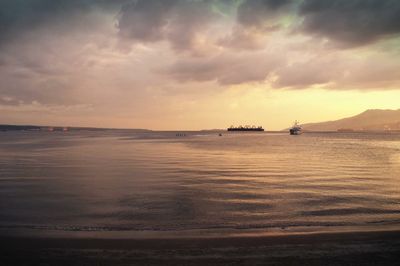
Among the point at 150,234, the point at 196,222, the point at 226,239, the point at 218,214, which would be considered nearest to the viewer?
the point at 226,239

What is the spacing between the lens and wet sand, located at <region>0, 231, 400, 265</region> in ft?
32.6

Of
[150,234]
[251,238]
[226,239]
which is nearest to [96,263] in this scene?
[150,234]

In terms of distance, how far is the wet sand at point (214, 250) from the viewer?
9930 mm

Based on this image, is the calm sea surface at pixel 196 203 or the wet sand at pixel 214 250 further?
the calm sea surface at pixel 196 203

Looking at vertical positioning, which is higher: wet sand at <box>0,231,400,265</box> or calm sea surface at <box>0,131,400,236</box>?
wet sand at <box>0,231,400,265</box>

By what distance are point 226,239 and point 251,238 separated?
0.92 meters

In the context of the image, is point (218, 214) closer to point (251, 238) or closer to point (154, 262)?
point (251, 238)

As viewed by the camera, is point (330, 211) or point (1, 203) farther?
point (1, 203)

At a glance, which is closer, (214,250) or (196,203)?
(214,250)

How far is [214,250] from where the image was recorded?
11.0 metres

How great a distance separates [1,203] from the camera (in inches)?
746

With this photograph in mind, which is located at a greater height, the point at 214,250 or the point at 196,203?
the point at 214,250

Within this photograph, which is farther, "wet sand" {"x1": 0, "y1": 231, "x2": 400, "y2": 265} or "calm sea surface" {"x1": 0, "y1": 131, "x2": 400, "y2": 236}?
"calm sea surface" {"x1": 0, "y1": 131, "x2": 400, "y2": 236}

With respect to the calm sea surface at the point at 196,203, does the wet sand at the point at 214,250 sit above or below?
above
